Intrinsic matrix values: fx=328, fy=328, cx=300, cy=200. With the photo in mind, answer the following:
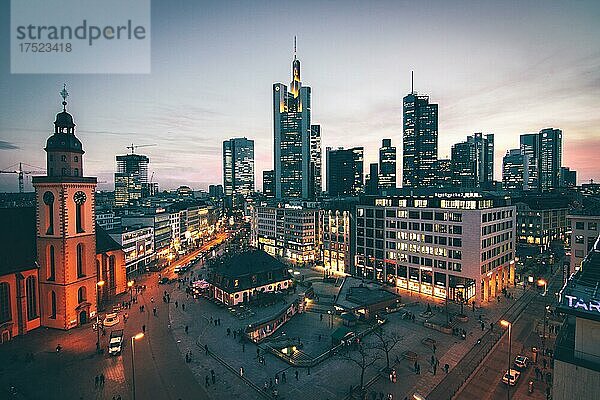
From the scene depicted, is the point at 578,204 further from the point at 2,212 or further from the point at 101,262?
the point at 2,212

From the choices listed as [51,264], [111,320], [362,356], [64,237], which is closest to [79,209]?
[64,237]

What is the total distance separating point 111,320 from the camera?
56125mm

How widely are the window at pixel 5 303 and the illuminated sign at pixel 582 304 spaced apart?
68209mm

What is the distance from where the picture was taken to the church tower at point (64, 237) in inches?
2114

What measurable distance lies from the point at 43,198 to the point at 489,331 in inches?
2993

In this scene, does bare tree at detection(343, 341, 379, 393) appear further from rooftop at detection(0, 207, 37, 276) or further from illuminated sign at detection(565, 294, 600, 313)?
rooftop at detection(0, 207, 37, 276)

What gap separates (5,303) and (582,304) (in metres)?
69.1

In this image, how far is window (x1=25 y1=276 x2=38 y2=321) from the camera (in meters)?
52.8

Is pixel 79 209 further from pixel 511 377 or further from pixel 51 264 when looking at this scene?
pixel 511 377

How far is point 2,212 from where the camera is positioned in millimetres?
54938

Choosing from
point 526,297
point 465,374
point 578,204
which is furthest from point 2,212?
point 578,204

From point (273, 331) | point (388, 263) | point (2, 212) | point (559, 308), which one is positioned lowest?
point (273, 331)

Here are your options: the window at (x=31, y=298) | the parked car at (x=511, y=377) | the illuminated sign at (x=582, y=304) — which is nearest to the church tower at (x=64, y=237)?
the window at (x=31, y=298)

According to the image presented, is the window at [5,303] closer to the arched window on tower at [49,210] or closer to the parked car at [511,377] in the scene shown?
the arched window on tower at [49,210]
